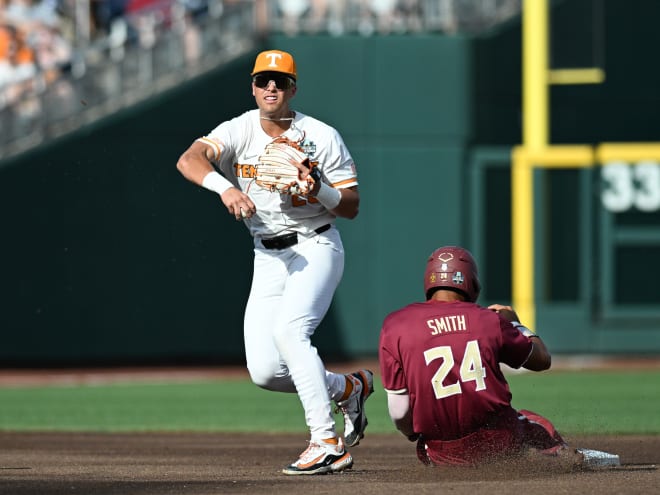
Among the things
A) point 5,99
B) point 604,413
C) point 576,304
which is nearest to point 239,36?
point 5,99

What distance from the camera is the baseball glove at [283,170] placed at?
6219 mm

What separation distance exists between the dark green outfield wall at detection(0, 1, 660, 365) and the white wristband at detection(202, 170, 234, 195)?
10578 mm

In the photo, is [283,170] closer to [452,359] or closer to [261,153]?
[261,153]

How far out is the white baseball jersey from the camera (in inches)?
257

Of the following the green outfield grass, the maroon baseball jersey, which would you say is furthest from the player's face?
the green outfield grass

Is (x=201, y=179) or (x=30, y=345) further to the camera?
(x=30, y=345)

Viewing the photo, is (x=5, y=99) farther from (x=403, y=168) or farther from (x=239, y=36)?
(x=403, y=168)

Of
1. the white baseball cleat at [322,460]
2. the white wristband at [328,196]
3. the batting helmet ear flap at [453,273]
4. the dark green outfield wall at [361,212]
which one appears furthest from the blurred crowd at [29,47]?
the batting helmet ear flap at [453,273]

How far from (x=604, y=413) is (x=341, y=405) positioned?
4.48 metres

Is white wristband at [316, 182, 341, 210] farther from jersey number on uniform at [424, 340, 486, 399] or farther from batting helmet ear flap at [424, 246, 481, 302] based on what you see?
jersey number on uniform at [424, 340, 486, 399]

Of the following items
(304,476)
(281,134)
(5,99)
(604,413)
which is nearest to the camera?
(304,476)

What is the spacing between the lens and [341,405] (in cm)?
678

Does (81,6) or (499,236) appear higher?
(81,6)

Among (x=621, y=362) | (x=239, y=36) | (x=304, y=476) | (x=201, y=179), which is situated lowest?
(x=621, y=362)
